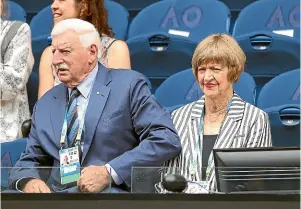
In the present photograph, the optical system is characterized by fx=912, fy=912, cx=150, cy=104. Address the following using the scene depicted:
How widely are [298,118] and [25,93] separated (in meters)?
1.12

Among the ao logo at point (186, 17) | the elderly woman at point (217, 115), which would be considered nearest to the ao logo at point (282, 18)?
the ao logo at point (186, 17)

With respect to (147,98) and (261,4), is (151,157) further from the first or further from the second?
(261,4)

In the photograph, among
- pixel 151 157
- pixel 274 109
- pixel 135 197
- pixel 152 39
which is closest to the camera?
pixel 135 197

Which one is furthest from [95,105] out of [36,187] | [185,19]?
[185,19]

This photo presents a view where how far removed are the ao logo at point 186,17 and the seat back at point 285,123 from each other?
2.57 ft

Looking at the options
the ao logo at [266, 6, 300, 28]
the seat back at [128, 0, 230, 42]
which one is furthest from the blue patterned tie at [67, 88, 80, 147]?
the ao logo at [266, 6, 300, 28]

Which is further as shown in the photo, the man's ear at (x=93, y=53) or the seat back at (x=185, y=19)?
the seat back at (x=185, y=19)

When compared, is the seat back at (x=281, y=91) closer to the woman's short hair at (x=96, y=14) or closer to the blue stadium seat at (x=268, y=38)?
the blue stadium seat at (x=268, y=38)

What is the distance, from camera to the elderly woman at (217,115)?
3.01 metres

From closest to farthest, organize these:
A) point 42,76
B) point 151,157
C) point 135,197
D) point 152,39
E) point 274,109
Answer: point 135,197
point 151,157
point 274,109
point 42,76
point 152,39

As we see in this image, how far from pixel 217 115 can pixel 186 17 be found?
3.78 ft

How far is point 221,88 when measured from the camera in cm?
313

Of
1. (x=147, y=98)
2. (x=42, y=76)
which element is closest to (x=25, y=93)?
(x=42, y=76)

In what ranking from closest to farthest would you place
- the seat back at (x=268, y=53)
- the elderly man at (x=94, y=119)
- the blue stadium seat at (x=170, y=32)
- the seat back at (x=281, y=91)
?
the elderly man at (x=94, y=119) < the seat back at (x=281, y=91) < the seat back at (x=268, y=53) < the blue stadium seat at (x=170, y=32)
